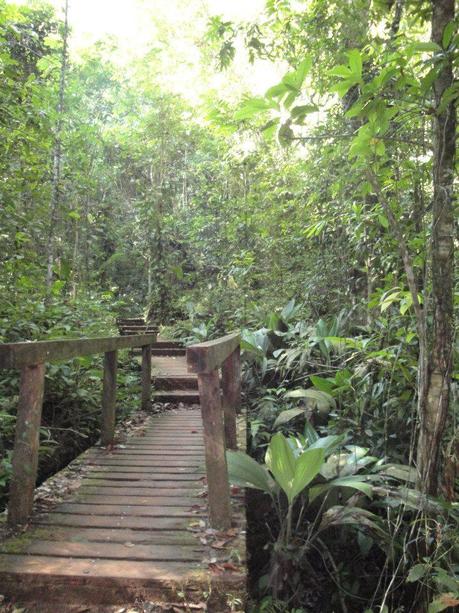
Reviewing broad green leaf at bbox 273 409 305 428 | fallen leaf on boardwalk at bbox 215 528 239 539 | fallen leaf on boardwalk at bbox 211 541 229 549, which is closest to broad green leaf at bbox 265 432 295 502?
fallen leaf on boardwalk at bbox 215 528 239 539

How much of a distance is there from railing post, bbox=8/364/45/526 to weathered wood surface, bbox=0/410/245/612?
0.48ft

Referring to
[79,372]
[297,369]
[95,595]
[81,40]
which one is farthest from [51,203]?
[81,40]

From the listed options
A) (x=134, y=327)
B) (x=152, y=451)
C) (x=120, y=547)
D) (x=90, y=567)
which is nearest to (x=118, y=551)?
(x=120, y=547)

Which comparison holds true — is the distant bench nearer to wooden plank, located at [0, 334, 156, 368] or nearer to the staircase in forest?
the staircase in forest

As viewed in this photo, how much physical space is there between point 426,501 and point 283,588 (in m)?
1.12

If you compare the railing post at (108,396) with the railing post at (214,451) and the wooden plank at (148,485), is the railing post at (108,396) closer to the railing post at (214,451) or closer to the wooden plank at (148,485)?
the wooden plank at (148,485)

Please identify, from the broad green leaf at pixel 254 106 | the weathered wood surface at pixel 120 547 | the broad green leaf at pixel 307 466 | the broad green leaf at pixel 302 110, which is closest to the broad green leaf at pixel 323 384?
the weathered wood surface at pixel 120 547

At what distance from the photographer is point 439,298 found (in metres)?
2.77

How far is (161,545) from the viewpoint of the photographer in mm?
2428

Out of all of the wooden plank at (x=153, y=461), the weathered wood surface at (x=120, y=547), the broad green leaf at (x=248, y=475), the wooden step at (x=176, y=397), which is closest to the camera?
the weathered wood surface at (x=120, y=547)

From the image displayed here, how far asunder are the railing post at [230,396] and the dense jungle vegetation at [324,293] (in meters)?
0.58

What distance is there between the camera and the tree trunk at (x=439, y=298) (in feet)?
8.79

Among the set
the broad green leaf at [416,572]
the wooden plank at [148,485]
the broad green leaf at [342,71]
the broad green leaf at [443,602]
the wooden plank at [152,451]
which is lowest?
the broad green leaf at [443,602]

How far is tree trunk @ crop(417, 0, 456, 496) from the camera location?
105 inches
